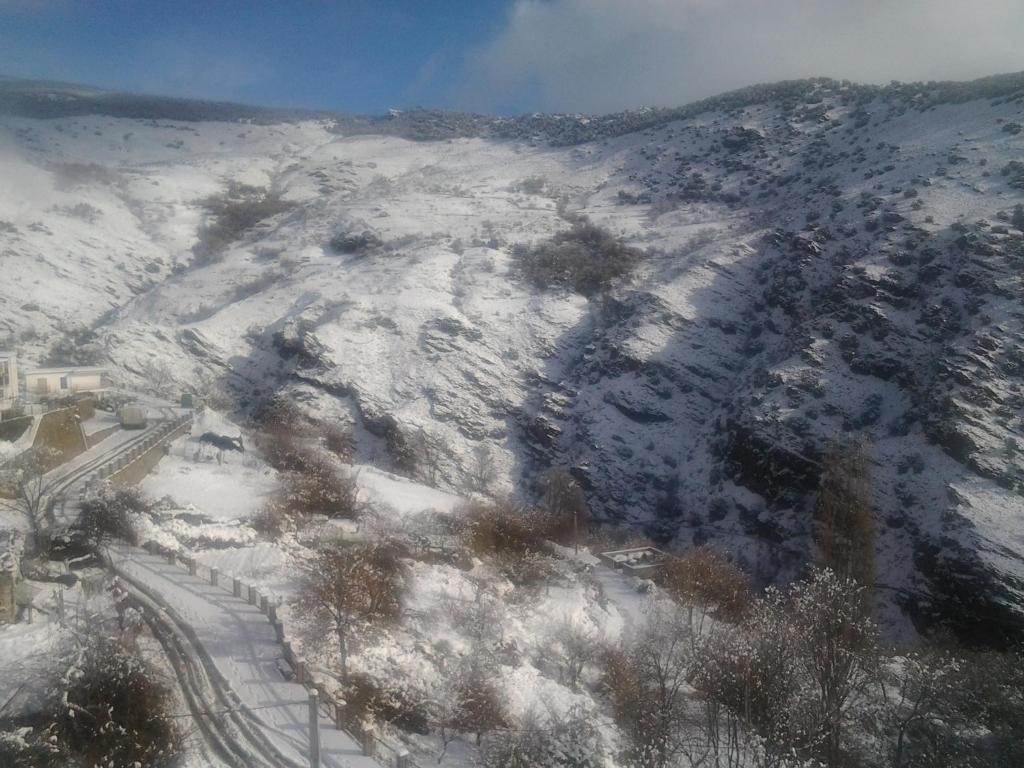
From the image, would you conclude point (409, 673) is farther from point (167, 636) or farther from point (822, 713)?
point (822, 713)

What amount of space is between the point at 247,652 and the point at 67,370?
24.2m

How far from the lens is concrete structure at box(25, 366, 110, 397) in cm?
2944

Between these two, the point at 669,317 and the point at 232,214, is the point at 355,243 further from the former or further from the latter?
the point at 669,317

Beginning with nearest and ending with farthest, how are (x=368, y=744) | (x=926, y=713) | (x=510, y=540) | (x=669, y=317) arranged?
(x=368, y=744) < (x=926, y=713) < (x=510, y=540) < (x=669, y=317)

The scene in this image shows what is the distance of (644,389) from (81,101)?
304 feet

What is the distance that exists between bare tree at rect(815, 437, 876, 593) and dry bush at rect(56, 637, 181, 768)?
21.6 meters

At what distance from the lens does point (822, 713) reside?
41.2 feet

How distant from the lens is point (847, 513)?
86.9ft

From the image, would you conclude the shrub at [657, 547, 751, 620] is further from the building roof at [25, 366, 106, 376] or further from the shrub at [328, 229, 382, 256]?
the shrub at [328, 229, 382, 256]

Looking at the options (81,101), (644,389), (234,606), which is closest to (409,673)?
(234,606)

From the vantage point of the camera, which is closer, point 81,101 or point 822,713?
point 822,713

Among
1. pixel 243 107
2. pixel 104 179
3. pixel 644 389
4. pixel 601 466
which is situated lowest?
pixel 601 466

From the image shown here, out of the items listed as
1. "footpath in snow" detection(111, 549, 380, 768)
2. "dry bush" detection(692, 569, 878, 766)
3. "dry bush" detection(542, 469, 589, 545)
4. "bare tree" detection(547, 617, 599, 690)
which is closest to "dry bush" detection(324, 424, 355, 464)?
"dry bush" detection(542, 469, 589, 545)

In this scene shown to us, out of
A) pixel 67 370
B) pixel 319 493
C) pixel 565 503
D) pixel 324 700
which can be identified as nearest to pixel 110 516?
pixel 319 493
